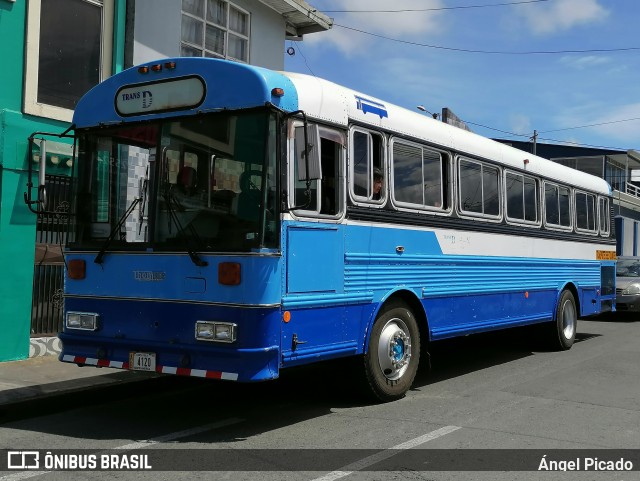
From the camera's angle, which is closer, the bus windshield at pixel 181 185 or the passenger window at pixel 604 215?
the bus windshield at pixel 181 185

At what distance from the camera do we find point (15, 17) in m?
8.89

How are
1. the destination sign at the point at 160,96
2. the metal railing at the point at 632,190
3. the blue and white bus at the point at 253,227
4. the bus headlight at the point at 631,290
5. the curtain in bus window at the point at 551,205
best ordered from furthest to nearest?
the metal railing at the point at 632,190, the bus headlight at the point at 631,290, the curtain in bus window at the point at 551,205, the destination sign at the point at 160,96, the blue and white bus at the point at 253,227

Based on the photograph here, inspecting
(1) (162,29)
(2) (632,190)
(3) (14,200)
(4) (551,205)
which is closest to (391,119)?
(4) (551,205)

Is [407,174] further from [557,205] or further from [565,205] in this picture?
[565,205]

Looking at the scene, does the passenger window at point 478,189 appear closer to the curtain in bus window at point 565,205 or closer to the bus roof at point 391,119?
the bus roof at point 391,119

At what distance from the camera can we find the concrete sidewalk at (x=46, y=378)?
7010 millimetres

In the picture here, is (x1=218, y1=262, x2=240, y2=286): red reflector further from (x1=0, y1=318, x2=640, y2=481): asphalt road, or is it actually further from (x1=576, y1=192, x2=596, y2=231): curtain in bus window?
(x1=576, y1=192, x2=596, y2=231): curtain in bus window

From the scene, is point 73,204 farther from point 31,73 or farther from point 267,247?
point 31,73

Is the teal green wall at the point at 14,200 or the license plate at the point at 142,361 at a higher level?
the teal green wall at the point at 14,200

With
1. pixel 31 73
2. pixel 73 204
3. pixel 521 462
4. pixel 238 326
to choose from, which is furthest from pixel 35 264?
pixel 521 462

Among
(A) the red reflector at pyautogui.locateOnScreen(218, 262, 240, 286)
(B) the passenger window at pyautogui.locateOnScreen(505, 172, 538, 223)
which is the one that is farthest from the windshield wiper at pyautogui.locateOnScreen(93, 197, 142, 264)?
(B) the passenger window at pyautogui.locateOnScreen(505, 172, 538, 223)

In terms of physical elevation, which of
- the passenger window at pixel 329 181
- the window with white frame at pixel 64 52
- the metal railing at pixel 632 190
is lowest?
the passenger window at pixel 329 181

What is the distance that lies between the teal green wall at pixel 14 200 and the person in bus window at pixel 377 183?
16.7ft

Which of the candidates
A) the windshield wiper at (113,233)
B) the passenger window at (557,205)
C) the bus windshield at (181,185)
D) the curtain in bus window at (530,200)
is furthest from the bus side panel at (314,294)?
→ the passenger window at (557,205)
